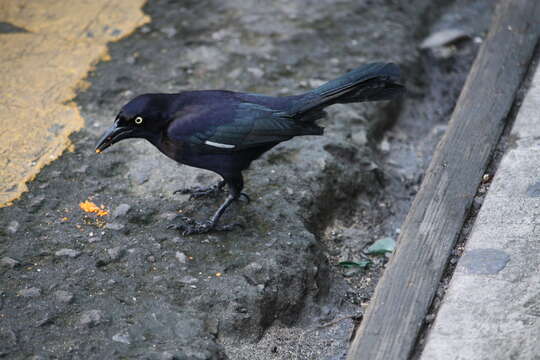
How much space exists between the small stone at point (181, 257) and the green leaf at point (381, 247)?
106 centimetres

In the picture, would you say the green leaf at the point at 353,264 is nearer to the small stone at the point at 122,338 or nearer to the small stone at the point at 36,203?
the small stone at the point at 122,338

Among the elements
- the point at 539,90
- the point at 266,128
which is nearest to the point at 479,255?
the point at 266,128

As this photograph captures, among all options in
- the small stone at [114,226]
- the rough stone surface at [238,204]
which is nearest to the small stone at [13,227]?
the rough stone surface at [238,204]

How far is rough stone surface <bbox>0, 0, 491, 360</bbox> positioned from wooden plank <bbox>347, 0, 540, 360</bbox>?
45cm

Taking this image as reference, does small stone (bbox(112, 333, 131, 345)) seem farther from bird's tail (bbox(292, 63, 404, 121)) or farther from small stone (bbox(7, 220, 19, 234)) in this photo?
bird's tail (bbox(292, 63, 404, 121))

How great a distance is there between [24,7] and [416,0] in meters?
3.14

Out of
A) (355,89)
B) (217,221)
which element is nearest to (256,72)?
(355,89)

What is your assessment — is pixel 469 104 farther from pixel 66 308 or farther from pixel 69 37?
pixel 69 37

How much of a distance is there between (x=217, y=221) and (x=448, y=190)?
3.87 feet

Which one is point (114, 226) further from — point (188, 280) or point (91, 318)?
point (91, 318)

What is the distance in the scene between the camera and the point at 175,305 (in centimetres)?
297

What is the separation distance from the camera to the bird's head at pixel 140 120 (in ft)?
10.9

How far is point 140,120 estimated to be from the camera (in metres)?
3.34

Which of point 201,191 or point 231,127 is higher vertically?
point 231,127
